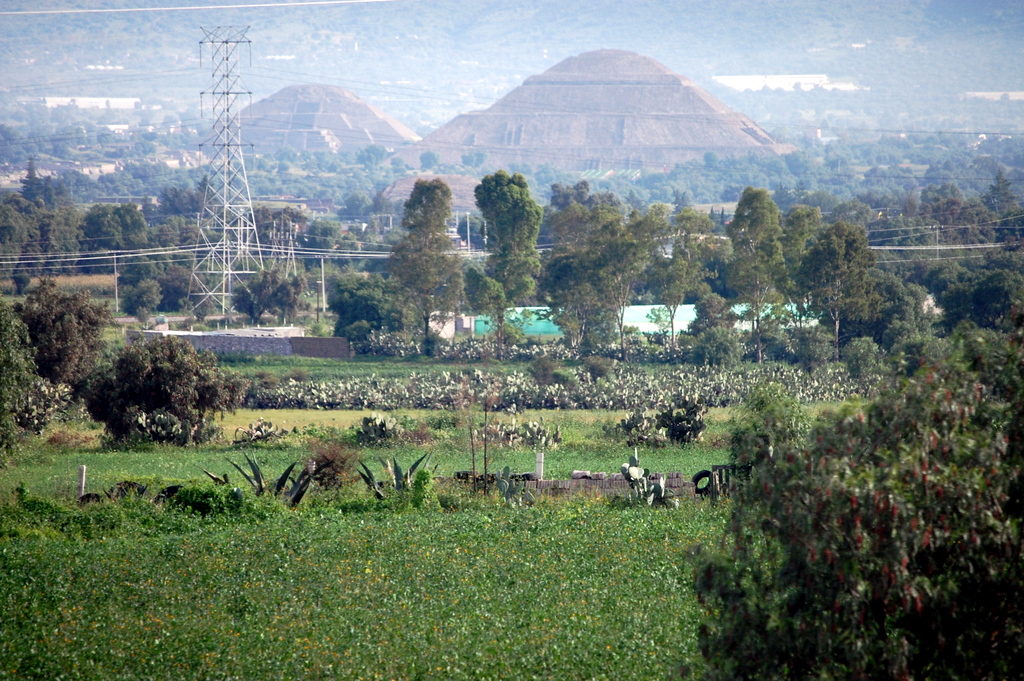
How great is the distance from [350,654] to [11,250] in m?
71.5

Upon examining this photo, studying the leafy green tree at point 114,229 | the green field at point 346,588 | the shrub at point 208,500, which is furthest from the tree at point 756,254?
the leafy green tree at point 114,229

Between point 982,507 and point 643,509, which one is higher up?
point 982,507

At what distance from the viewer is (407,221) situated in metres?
49.9

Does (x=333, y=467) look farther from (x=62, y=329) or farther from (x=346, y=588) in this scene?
(x=62, y=329)

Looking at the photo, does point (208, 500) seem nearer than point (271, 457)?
Yes

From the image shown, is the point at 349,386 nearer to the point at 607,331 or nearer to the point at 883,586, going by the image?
the point at 607,331

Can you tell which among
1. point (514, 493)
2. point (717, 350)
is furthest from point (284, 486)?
point (717, 350)

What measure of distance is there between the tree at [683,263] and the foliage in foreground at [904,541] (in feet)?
135

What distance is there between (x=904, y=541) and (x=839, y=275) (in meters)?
37.8

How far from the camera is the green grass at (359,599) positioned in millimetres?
9156

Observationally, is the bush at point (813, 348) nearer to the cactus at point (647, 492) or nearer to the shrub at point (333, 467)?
the cactus at point (647, 492)

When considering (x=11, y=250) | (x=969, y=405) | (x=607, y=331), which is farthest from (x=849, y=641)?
(x=11, y=250)

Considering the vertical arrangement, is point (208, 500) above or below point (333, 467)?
above

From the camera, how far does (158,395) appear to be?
2522 cm
